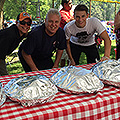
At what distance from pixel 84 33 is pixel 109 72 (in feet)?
3.47

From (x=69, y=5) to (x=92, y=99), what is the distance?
231 cm

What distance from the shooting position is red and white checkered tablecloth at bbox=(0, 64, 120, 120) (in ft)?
2.80

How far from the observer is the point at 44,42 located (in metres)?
1.93

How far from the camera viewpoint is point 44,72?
1.51 m

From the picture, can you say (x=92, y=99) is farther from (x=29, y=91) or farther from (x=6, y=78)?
(x=6, y=78)

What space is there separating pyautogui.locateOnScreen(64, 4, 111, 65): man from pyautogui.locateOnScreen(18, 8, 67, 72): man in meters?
0.19

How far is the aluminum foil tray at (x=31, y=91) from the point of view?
0.91 meters

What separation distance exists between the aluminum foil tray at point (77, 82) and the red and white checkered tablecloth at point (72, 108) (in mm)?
35

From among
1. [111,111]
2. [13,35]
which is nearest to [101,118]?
[111,111]

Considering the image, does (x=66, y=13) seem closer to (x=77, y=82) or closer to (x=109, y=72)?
(x=109, y=72)

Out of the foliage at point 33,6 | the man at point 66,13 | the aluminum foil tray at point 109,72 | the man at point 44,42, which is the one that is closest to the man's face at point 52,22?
the man at point 44,42

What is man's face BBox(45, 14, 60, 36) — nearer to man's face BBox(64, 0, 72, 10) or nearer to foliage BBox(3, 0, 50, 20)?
man's face BBox(64, 0, 72, 10)

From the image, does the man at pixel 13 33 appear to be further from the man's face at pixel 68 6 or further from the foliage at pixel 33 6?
the foliage at pixel 33 6

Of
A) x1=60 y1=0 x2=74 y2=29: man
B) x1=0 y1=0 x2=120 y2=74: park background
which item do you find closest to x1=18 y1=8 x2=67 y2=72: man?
x1=60 y1=0 x2=74 y2=29: man
